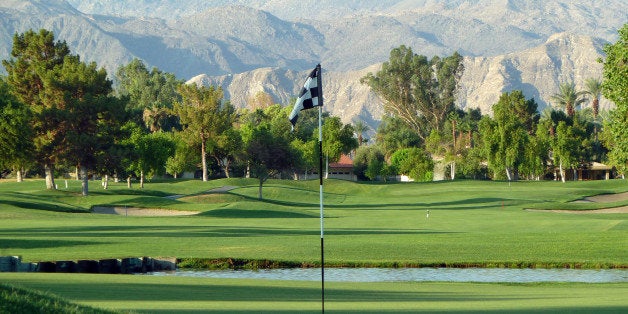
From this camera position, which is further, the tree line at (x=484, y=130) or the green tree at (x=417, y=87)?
the green tree at (x=417, y=87)

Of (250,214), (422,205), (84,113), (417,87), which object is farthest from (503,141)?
(417,87)

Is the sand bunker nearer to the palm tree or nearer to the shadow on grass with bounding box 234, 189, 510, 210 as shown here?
the shadow on grass with bounding box 234, 189, 510, 210

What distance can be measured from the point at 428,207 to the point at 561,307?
6672 cm

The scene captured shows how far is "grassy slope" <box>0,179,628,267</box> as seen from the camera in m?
38.6

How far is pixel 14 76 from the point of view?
91688 mm

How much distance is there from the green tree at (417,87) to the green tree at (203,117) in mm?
69751

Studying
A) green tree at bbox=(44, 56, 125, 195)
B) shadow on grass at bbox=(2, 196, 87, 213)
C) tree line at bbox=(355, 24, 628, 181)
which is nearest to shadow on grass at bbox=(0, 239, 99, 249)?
tree line at bbox=(355, 24, 628, 181)

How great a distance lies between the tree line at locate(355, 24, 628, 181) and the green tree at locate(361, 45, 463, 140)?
0.18 metres

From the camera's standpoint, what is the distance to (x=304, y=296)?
23.3 meters

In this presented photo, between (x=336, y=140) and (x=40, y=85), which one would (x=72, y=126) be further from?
(x=336, y=140)

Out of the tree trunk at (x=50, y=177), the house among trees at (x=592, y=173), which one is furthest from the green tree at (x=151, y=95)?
the house among trees at (x=592, y=173)

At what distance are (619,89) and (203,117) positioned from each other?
81280mm

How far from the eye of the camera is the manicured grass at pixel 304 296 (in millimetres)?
Answer: 19594

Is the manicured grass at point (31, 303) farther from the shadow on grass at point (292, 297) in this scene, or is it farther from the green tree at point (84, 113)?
the green tree at point (84, 113)
